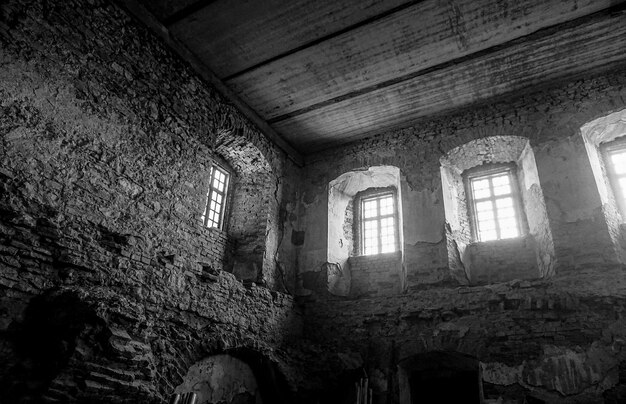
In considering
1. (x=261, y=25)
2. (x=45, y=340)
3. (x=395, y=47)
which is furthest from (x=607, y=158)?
(x=45, y=340)

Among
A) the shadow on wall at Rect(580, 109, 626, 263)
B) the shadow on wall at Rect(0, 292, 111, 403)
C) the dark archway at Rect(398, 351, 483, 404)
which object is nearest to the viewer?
the shadow on wall at Rect(0, 292, 111, 403)

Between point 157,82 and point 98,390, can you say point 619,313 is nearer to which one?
point 98,390

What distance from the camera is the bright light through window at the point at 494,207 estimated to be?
7848 mm

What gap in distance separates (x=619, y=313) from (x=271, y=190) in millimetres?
5786

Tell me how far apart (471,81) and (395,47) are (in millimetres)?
1645

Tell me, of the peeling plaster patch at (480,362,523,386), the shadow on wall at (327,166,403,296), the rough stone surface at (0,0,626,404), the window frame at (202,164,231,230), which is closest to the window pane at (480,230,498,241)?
the rough stone surface at (0,0,626,404)

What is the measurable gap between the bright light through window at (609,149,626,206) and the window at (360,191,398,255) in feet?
12.5

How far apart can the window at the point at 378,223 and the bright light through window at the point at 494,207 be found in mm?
1618

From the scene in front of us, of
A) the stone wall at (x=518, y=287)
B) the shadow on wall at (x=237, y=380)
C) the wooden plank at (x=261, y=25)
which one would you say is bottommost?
the shadow on wall at (x=237, y=380)

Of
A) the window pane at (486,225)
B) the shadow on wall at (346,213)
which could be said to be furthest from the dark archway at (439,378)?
the window pane at (486,225)

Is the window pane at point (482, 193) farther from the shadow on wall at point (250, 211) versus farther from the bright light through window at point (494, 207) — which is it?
the shadow on wall at point (250, 211)

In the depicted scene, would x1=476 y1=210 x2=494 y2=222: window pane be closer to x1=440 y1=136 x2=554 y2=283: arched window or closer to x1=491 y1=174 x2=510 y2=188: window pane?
x1=440 y1=136 x2=554 y2=283: arched window

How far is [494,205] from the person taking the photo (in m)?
8.15

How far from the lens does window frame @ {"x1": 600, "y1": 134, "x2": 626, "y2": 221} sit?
7.06 metres
